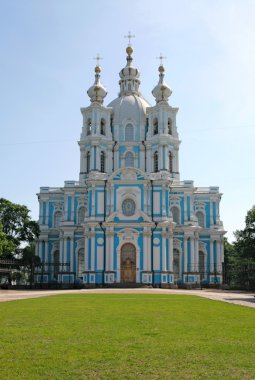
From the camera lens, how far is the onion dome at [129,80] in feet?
220

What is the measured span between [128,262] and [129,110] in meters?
21.5

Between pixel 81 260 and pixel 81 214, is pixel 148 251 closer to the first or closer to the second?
pixel 81 260

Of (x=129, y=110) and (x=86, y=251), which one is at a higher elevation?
(x=129, y=110)

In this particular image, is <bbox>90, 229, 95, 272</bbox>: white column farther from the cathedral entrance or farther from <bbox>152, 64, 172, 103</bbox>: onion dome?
<bbox>152, 64, 172, 103</bbox>: onion dome

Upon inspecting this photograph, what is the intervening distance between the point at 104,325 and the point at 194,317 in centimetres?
371

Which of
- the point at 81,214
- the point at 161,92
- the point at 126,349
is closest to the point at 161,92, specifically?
the point at 161,92

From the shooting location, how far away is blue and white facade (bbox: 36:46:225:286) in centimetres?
→ 5141

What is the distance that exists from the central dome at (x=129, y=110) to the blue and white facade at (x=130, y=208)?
132 mm

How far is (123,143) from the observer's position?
202 feet

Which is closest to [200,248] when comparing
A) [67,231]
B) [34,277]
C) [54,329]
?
[67,231]

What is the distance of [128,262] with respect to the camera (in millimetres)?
51750

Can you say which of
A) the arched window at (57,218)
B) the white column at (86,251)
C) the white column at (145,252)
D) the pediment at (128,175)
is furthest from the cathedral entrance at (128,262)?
the arched window at (57,218)

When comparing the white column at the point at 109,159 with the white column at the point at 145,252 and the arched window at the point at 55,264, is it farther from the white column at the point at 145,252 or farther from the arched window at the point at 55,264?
the white column at the point at 145,252

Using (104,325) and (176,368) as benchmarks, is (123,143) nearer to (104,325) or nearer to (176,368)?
(104,325)
